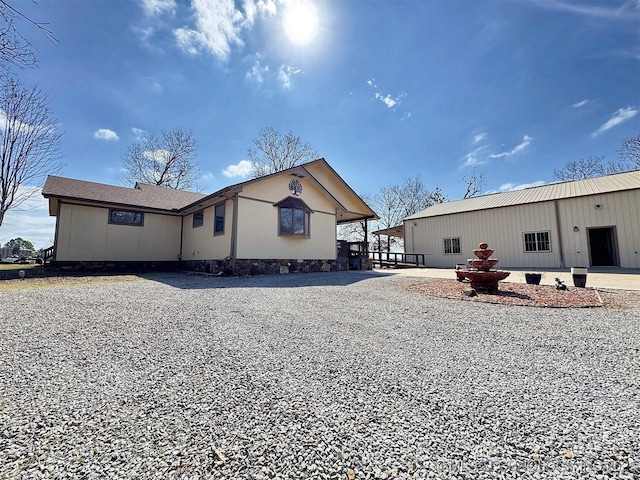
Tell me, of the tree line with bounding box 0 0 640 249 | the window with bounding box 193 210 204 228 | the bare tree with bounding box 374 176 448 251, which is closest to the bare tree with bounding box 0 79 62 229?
the tree line with bounding box 0 0 640 249

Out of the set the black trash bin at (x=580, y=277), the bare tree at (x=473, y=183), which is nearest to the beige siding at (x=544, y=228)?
the black trash bin at (x=580, y=277)

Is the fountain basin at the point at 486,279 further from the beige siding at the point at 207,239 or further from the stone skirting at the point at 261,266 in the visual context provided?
the beige siding at the point at 207,239

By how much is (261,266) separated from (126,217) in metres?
7.02

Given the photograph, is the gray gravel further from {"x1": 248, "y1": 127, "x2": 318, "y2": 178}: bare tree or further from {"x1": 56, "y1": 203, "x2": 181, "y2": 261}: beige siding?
{"x1": 248, "y1": 127, "x2": 318, "y2": 178}: bare tree

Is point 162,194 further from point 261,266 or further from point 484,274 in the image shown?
point 484,274

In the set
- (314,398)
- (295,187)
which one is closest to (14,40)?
(314,398)

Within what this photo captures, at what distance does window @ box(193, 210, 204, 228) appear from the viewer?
41.4ft

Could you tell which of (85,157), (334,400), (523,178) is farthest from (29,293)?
(523,178)

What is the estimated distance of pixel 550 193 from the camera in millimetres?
→ 14867

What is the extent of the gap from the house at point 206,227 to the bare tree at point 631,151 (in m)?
24.5

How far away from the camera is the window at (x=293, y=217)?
1173 cm

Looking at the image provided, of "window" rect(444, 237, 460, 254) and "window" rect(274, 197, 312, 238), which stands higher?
"window" rect(274, 197, 312, 238)

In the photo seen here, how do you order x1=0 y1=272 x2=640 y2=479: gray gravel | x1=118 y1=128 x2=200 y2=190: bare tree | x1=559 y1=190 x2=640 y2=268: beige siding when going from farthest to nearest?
1. x1=118 y1=128 x2=200 y2=190: bare tree
2. x1=559 y1=190 x2=640 y2=268: beige siding
3. x1=0 y1=272 x2=640 y2=479: gray gravel

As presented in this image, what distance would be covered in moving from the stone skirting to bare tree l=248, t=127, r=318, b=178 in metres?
15.2
